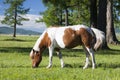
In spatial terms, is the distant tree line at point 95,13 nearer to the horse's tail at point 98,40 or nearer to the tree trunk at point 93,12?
the tree trunk at point 93,12

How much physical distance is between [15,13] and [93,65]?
297 ft

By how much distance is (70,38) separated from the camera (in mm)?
16500

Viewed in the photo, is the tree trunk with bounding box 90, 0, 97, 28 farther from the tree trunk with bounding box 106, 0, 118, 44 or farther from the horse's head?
the horse's head

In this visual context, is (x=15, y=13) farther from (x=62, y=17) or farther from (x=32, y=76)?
(x=32, y=76)

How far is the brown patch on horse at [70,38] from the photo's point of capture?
54.1 ft

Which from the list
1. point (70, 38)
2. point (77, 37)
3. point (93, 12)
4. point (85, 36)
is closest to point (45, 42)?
point (70, 38)

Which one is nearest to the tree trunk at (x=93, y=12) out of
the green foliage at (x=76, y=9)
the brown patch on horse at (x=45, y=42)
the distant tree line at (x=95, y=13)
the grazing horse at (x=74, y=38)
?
the distant tree line at (x=95, y=13)

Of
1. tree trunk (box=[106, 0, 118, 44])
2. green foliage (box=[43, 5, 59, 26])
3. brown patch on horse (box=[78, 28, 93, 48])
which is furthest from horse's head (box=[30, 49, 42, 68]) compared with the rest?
green foliage (box=[43, 5, 59, 26])

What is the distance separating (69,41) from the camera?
16.5 m

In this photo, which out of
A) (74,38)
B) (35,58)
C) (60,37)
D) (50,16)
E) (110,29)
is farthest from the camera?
(50,16)

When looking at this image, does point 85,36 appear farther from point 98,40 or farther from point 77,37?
point 98,40

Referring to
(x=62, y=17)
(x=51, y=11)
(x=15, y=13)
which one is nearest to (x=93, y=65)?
(x=51, y=11)

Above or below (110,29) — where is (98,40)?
above

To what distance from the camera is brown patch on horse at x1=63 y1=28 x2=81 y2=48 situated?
16.5 m
